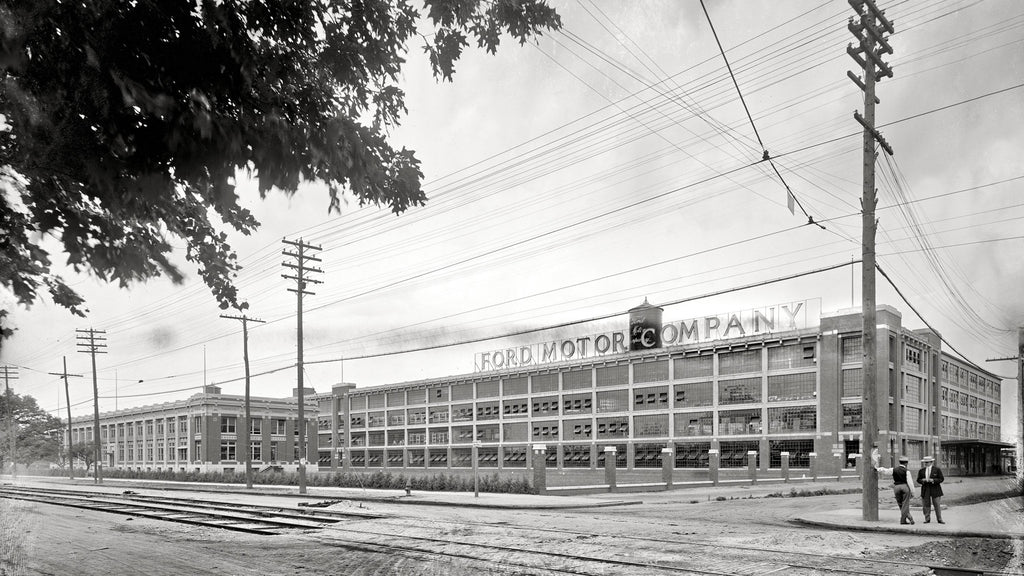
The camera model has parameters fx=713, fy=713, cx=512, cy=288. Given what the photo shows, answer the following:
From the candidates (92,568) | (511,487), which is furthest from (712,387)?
(92,568)

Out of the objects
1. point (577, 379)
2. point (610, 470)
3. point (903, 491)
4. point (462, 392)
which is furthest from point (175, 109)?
point (462, 392)

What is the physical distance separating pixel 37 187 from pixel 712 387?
66.2 meters

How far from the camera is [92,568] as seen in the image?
12906 millimetres

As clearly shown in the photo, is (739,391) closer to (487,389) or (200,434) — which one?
Answer: (487,389)

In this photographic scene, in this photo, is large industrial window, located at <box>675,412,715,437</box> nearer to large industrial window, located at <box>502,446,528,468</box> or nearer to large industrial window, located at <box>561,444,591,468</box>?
large industrial window, located at <box>561,444,591,468</box>

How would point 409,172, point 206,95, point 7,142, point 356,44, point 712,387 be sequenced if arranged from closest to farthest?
1. point 206,95
2. point 7,142
3. point 356,44
4. point 409,172
5. point 712,387

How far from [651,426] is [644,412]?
1577mm

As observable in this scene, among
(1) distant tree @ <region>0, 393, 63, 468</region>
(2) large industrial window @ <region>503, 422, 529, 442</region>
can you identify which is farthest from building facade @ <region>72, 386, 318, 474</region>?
(2) large industrial window @ <region>503, 422, 529, 442</region>

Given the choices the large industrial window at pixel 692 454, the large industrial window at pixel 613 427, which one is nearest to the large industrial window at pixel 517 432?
the large industrial window at pixel 613 427

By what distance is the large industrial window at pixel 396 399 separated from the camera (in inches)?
→ 3937

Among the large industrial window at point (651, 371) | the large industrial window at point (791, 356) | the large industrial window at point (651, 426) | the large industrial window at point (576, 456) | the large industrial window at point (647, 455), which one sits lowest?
the large industrial window at point (576, 456)

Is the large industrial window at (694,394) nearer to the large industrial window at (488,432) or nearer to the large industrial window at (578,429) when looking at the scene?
the large industrial window at (578,429)

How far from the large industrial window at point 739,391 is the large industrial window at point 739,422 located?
93 cm

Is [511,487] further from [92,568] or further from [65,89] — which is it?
[65,89]
